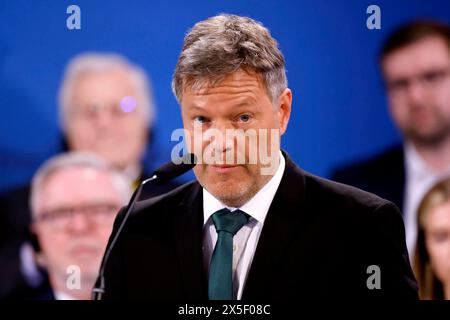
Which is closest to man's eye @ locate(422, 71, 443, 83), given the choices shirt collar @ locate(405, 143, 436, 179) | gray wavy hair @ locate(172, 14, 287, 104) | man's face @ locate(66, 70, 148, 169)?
shirt collar @ locate(405, 143, 436, 179)

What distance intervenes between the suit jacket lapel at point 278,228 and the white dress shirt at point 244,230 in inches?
0.8

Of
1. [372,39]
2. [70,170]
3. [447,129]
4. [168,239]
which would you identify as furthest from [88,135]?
[447,129]

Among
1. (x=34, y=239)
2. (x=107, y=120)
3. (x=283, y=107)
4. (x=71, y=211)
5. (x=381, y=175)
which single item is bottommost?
(x=34, y=239)

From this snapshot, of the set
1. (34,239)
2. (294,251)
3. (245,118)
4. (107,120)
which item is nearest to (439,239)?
(294,251)

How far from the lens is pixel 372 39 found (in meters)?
2.63

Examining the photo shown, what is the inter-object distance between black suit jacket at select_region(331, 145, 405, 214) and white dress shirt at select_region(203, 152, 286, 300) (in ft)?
1.61

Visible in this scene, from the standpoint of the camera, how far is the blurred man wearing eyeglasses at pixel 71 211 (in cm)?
274

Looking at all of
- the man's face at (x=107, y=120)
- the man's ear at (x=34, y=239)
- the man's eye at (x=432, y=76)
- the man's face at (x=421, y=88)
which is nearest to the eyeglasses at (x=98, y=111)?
the man's face at (x=107, y=120)

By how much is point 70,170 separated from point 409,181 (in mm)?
1223

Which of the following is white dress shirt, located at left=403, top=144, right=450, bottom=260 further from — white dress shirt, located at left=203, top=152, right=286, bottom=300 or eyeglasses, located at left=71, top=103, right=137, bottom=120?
eyeglasses, located at left=71, top=103, right=137, bottom=120

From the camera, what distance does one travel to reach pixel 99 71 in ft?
9.10

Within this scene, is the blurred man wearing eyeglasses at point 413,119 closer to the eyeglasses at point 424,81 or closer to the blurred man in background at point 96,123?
the eyeglasses at point 424,81

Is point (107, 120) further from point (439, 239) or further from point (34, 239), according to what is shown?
point (439, 239)

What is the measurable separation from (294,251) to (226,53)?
0.59 meters
